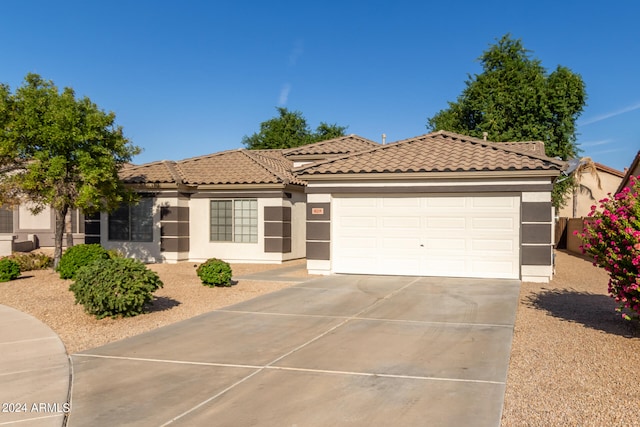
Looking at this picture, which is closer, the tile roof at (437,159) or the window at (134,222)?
the tile roof at (437,159)

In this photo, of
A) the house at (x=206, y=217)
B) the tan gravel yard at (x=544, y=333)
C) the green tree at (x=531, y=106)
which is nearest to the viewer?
the tan gravel yard at (x=544, y=333)

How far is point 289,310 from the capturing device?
11648 mm

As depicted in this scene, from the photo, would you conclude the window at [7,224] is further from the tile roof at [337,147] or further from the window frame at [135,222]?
the tile roof at [337,147]

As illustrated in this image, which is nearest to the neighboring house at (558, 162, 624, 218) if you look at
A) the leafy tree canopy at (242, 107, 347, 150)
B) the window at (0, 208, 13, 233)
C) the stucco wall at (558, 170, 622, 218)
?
the stucco wall at (558, 170, 622, 218)

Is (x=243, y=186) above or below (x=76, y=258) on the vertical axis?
above

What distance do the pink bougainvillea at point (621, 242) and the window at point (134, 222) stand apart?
1695cm

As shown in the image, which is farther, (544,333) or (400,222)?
(400,222)

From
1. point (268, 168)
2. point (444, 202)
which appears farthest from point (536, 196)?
point (268, 168)

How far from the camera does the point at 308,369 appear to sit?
7301mm

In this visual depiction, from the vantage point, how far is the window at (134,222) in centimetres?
2239

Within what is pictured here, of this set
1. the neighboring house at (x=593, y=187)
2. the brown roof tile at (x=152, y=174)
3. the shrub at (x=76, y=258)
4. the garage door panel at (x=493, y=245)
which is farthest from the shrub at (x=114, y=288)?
the neighboring house at (x=593, y=187)

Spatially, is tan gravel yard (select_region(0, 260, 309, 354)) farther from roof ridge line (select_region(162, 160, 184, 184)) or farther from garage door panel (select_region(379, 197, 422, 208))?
roof ridge line (select_region(162, 160, 184, 184))

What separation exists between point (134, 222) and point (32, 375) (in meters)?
16.0

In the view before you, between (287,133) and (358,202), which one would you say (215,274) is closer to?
(358,202)
